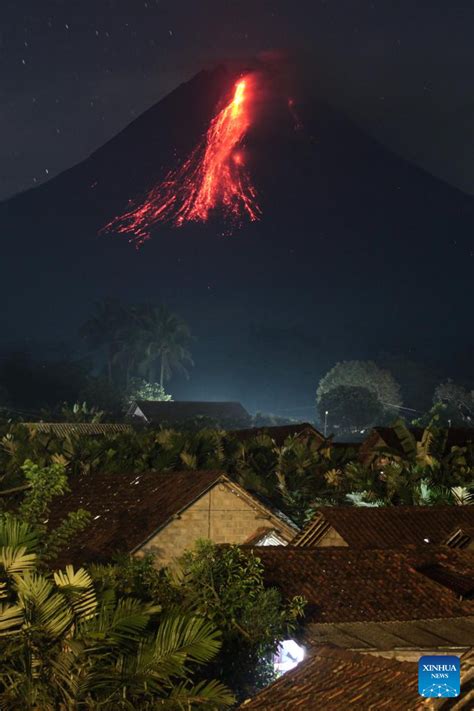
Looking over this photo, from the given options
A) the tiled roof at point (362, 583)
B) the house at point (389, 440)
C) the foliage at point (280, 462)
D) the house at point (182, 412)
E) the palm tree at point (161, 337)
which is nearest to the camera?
the tiled roof at point (362, 583)

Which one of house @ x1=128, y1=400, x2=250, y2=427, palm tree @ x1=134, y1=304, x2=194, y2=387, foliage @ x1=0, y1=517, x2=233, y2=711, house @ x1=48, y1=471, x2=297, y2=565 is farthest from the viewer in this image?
palm tree @ x1=134, y1=304, x2=194, y2=387

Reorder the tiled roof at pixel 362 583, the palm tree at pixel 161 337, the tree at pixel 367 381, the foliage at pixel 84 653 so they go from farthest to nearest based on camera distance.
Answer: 1. the palm tree at pixel 161 337
2. the tree at pixel 367 381
3. the tiled roof at pixel 362 583
4. the foliage at pixel 84 653

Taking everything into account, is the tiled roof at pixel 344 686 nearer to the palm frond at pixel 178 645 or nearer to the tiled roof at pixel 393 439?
the palm frond at pixel 178 645

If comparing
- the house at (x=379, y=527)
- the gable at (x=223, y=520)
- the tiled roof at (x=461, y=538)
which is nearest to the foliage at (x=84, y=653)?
the tiled roof at (x=461, y=538)

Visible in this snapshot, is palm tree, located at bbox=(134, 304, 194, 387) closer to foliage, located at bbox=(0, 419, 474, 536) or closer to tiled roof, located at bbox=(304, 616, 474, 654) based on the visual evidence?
foliage, located at bbox=(0, 419, 474, 536)

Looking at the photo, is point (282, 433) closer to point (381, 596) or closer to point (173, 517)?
point (173, 517)

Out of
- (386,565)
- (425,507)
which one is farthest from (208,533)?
(386,565)

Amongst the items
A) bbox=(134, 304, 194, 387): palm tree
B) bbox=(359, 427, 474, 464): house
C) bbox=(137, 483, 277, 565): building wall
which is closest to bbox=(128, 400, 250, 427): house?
bbox=(134, 304, 194, 387): palm tree
